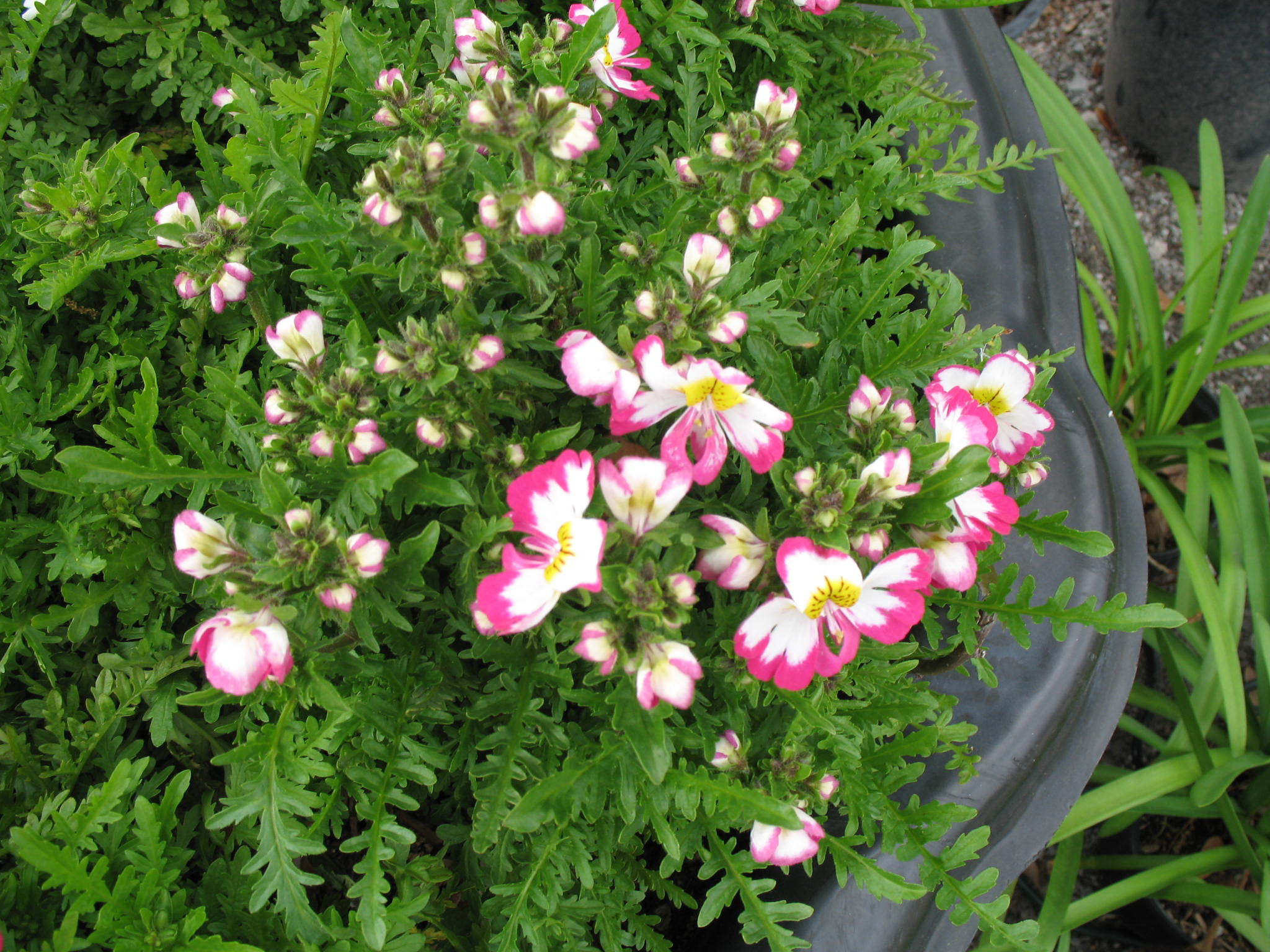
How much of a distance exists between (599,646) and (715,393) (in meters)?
0.30

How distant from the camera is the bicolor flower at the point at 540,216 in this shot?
2.98ft

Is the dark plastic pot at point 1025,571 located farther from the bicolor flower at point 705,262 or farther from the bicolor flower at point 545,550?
the bicolor flower at point 705,262

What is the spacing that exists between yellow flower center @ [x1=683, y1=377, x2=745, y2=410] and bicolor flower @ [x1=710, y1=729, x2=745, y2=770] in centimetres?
44

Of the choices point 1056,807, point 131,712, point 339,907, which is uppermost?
point 1056,807

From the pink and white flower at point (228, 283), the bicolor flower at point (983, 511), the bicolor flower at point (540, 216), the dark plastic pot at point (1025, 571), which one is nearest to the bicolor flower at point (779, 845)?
the dark plastic pot at point (1025, 571)

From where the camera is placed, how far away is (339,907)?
4.53ft

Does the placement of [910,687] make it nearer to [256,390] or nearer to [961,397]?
[961,397]

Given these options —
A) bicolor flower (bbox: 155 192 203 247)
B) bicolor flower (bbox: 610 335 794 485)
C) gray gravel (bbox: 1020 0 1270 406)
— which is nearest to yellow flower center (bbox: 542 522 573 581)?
bicolor flower (bbox: 610 335 794 485)

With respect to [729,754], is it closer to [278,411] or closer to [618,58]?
[278,411]

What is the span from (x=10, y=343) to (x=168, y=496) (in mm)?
337

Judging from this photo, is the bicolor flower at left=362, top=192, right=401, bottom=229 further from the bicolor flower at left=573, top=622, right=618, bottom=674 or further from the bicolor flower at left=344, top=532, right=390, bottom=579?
the bicolor flower at left=573, top=622, right=618, bottom=674

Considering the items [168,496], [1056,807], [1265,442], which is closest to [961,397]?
[1056,807]

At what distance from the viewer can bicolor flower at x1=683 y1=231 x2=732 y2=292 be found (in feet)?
3.33

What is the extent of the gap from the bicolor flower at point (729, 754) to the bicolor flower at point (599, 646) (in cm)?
30
